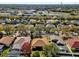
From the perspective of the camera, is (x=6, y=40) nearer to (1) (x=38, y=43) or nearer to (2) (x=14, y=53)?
(2) (x=14, y=53)

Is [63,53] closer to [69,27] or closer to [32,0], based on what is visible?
[69,27]

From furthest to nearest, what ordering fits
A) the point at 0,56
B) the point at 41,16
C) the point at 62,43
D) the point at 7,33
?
the point at 41,16 < the point at 7,33 < the point at 62,43 < the point at 0,56

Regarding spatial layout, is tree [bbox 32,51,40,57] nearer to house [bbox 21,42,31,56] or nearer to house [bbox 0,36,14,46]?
house [bbox 21,42,31,56]

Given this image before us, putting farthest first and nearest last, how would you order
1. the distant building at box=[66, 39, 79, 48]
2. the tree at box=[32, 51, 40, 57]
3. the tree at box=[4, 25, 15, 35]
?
the tree at box=[4, 25, 15, 35], the distant building at box=[66, 39, 79, 48], the tree at box=[32, 51, 40, 57]

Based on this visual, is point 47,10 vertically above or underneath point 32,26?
above

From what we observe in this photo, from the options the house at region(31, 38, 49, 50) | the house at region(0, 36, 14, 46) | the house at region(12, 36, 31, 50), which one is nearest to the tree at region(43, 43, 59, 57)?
the house at region(31, 38, 49, 50)

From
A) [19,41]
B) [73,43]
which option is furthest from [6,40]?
[73,43]

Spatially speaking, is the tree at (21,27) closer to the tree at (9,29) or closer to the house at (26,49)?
the tree at (9,29)

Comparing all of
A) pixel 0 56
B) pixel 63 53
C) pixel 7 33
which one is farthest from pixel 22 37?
pixel 63 53
